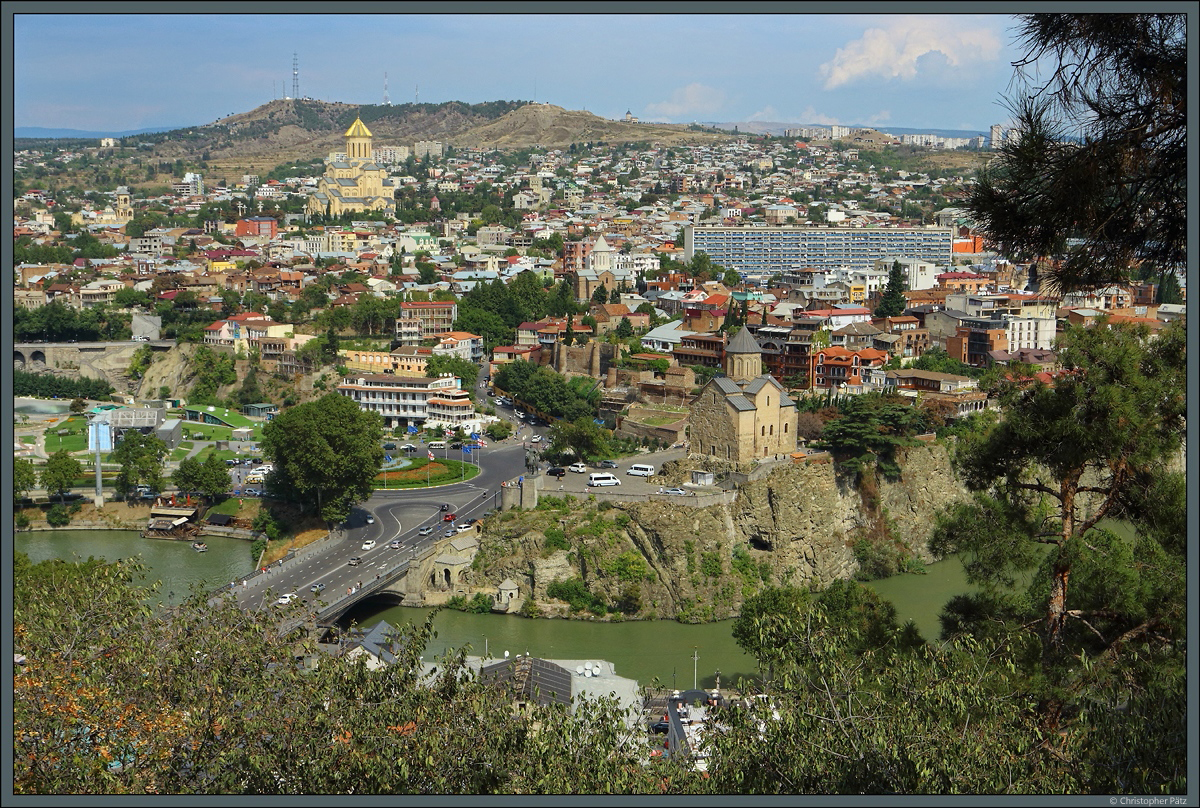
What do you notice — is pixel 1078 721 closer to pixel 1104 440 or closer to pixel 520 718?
pixel 1104 440

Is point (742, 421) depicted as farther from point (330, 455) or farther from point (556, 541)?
point (330, 455)

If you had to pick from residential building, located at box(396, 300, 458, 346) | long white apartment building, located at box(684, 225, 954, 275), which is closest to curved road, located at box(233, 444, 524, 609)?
residential building, located at box(396, 300, 458, 346)

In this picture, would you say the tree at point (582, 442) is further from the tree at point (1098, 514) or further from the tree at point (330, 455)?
the tree at point (1098, 514)

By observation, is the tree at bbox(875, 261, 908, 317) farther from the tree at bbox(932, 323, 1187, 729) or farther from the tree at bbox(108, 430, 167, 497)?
the tree at bbox(932, 323, 1187, 729)

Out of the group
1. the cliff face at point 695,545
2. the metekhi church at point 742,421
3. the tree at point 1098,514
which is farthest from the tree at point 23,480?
the tree at point 1098,514

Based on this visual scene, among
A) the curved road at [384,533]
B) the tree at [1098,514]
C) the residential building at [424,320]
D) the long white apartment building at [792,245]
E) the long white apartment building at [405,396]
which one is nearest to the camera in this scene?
the tree at [1098,514]

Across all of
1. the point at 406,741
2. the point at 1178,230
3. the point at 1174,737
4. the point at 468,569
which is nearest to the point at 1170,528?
the point at 1174,737
